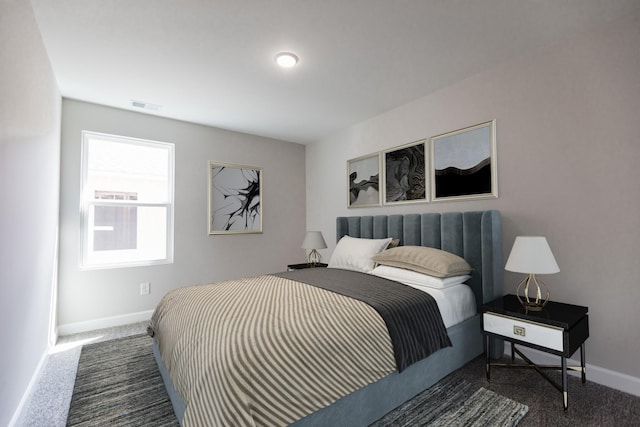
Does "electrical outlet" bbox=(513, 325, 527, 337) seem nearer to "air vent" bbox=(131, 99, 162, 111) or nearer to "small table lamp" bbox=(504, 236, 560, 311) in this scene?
"small table lamp" bbox=(504, 236, 560, 311)

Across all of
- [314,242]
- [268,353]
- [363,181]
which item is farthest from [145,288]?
[363,181]

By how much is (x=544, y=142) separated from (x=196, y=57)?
290cm

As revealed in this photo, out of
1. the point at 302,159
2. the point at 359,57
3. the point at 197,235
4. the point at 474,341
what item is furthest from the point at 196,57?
the point at 474,341

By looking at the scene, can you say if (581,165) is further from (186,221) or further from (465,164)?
(186,221)

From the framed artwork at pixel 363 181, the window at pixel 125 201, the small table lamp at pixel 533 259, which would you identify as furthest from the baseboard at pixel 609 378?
the window at pixel 125 201

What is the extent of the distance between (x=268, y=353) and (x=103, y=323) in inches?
119

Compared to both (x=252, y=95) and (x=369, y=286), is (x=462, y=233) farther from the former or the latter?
(x=252, y=95)

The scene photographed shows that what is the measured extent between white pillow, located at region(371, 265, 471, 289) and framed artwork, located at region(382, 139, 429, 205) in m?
0.94

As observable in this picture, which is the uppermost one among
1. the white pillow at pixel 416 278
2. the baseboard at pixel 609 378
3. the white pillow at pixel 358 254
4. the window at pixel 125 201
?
the window at pixel 125 201

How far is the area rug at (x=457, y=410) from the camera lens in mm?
1662

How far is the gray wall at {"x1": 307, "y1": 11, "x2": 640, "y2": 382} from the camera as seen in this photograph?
1946mm

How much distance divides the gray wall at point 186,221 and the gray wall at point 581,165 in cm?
280

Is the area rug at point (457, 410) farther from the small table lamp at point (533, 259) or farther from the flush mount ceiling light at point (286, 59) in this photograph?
the flush mount ceiling light at point (286, 59)

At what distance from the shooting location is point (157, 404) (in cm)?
188
